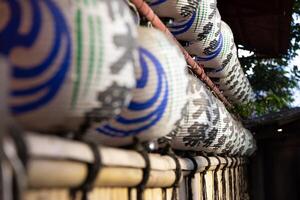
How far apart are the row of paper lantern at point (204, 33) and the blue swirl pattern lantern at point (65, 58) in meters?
1.42

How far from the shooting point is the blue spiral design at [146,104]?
2000 millimetres

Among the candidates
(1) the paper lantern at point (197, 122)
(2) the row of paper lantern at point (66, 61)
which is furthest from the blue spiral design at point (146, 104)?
(1) the paper lantern at point (197, 122)

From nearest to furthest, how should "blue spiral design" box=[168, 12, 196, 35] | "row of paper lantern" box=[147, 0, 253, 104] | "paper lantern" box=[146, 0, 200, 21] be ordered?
"paper lantern" box=[146, 0, 200, 21] → "row of paper lantern" box=[147, 0, 253, 104] → "blue spiral design" box=[168, 12, 196, 35]

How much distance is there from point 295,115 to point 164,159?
6916 mm

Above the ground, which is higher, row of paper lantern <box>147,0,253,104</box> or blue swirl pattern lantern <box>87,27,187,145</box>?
row of paper lantern <box>147,0,253,104</box>

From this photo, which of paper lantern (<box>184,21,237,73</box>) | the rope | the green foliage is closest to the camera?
the rope

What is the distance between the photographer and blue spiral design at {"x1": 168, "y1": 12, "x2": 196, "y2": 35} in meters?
3.79

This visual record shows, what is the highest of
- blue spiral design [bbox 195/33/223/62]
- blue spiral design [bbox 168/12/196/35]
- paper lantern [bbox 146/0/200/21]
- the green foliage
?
the green foliage

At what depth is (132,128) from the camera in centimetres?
203

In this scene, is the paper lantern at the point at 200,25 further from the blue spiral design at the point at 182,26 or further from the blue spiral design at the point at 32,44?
the blue spiral design at the point at 32,44

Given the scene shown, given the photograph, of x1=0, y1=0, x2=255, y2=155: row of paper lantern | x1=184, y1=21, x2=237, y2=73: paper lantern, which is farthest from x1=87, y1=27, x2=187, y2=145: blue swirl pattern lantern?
x1=184, y1=21, x2=237, y2=73: paper lantern

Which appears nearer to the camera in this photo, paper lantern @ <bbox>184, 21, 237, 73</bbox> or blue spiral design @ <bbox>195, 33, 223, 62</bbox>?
paper lantern @ <bbox>184, 21, 237, 73</bbox>

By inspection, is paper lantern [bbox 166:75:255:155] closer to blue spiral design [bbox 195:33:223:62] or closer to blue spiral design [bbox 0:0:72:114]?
blue spiral design [bbox 195:33:223:62]

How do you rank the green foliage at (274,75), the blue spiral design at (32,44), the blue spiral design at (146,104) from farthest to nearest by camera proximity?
the green foliage at (274,75)
the blue spiral design at (146,104)
the blue spiral design at (32,44)
